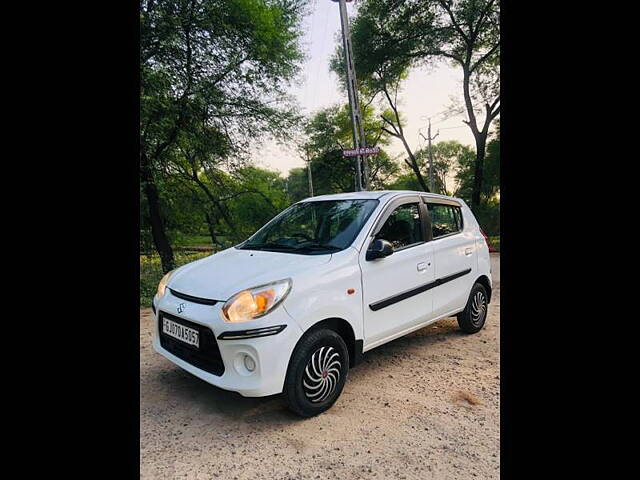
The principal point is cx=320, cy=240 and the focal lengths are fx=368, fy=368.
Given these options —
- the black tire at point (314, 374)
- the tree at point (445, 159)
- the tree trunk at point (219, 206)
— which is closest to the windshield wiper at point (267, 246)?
the black tire at point (314, 374)

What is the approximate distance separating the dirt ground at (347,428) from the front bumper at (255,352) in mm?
374

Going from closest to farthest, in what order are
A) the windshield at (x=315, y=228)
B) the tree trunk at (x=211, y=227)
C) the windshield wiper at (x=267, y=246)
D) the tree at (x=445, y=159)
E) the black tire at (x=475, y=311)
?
1. the windshield at (x=315, y=228)
2. the windshield wiper at (x=267, y=246)
3. the black tire at (x=475, y=311)
4. the tree trunk at (x=211, y=227)
5. the tree at (x=445, y=159)

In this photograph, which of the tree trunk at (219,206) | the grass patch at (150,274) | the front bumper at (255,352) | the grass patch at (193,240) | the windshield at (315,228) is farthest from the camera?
the grass patch at (193,240)

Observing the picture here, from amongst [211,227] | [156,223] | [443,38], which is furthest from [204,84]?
[443,38]

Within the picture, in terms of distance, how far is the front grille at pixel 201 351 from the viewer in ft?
8.18

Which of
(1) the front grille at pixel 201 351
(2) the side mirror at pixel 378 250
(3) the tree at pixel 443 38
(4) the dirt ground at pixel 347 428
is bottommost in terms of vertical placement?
(4) the dirt ground at pixel 347 428

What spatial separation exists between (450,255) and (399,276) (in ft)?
3.06

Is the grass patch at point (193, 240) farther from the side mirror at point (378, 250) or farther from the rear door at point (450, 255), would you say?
the side mirror at point (378, 250)

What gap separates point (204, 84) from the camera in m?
8.69

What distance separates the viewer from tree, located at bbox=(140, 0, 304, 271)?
7.52m

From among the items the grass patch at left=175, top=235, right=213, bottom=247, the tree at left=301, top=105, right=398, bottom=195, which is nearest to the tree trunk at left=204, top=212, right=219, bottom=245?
the grass patch at left=175, top=235, right=213, bottom=247

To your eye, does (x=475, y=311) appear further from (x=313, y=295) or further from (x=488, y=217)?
(x=488, y=217)
